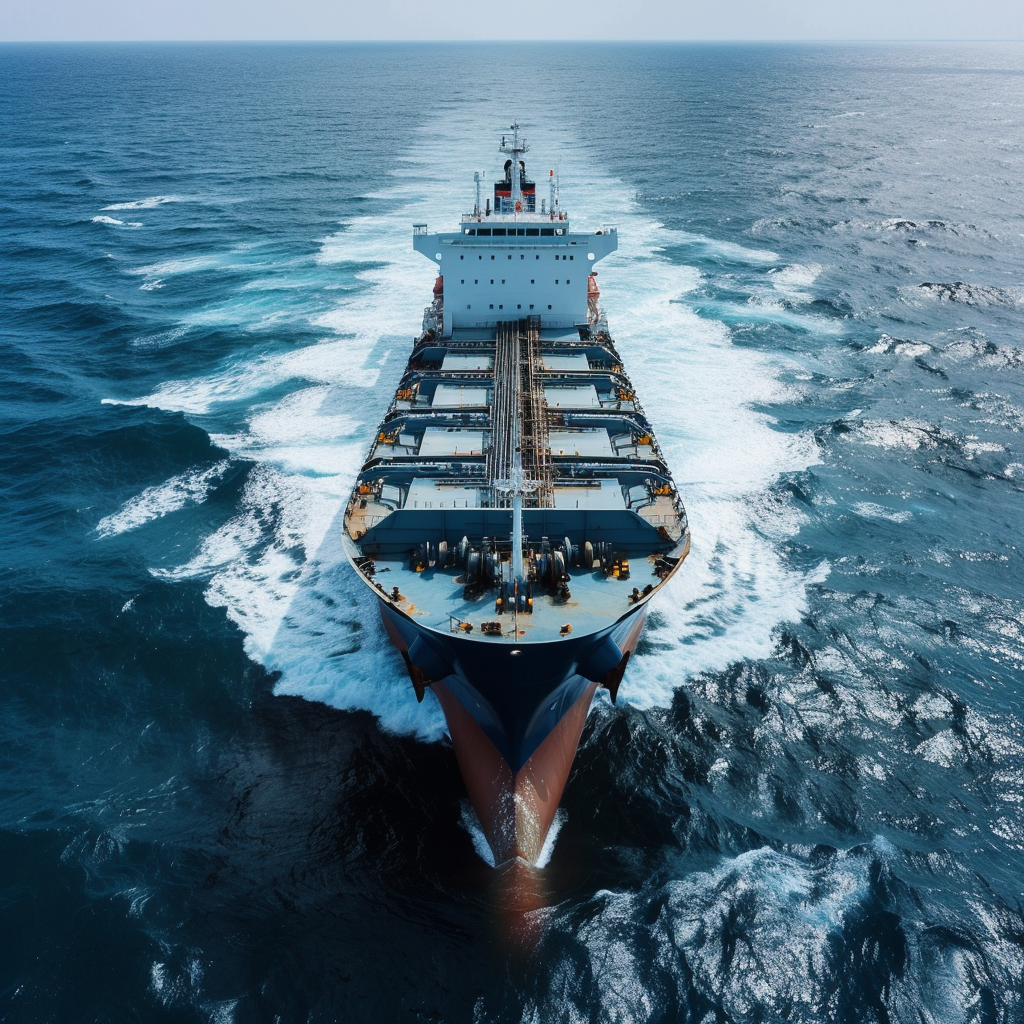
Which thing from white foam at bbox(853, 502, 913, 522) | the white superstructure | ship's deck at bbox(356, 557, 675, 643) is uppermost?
the white superstructure

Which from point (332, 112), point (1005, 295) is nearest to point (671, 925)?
point (1005, 295)

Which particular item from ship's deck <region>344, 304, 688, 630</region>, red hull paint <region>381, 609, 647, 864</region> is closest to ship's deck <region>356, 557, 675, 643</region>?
ship's deck <region>344, 304, 688, 630</region>

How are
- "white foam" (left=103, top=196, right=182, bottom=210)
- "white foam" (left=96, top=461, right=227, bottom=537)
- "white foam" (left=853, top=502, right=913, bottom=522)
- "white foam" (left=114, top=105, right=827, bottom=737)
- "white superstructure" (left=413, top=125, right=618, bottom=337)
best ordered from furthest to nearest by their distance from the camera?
"white foam" (left=103, top=196, right=182, bottom=210) < "white superstructure" (left=413, top=125, right=618, bottom=337) < "white foam" (left=853, top=502, right=913, bottom=522) < "white foam" (left=96, top=461, right=227, bottom=537) < "white foam" (left=114, top=105, right=827, bottom=737)

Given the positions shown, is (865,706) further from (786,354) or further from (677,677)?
(786,354)

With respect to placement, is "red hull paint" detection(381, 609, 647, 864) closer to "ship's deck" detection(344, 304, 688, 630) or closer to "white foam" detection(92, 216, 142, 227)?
"ship's deck" detection(344, 304, 688, 630)

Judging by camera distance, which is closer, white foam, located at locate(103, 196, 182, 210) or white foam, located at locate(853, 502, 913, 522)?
white foam, located at locate(853, 502, 913, 522)

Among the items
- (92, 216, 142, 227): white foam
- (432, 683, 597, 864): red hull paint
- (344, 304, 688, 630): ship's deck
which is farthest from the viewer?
(92, 216, 142, 227): white foam

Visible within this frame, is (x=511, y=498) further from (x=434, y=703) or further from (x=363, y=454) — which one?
(x=363, y=454)

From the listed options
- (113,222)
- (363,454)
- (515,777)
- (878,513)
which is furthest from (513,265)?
(113,222)
